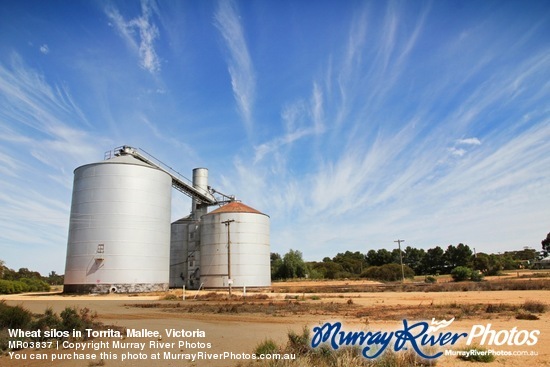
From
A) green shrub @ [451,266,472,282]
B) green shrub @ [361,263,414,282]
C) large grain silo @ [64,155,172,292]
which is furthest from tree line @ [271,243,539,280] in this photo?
large grain silo @ [64,155,172,292]

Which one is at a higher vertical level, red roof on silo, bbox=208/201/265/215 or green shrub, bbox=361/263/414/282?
red roof on silo, bbox=208/201/265/215

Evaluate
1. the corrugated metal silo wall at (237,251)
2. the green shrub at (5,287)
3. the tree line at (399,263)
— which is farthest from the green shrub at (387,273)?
the green shrub at (5,287)

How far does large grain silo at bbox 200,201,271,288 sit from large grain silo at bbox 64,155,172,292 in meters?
8.65

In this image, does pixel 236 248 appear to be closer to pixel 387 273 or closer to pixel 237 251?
pixel 237 251

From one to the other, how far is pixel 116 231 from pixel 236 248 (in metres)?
17.7

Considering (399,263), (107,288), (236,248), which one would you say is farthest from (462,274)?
(107,288)

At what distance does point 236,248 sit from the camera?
Answer: 5756 centimetres

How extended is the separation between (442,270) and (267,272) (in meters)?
83.6

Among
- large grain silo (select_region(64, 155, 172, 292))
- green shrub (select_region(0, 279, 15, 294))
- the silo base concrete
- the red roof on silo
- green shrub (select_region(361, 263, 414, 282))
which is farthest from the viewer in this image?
green shrub (select_region(361, 263, 414, 282))

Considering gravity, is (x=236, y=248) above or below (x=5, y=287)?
above

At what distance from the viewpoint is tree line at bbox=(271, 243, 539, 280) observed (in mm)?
94375

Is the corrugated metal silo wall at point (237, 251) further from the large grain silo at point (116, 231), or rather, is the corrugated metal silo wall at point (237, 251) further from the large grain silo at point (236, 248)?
the large grain silo at point (116, 231)

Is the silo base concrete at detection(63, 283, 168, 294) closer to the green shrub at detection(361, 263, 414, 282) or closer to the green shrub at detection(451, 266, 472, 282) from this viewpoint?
the green shrub at detection(451, 266, 472, 282)

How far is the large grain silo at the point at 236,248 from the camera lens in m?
56.9
